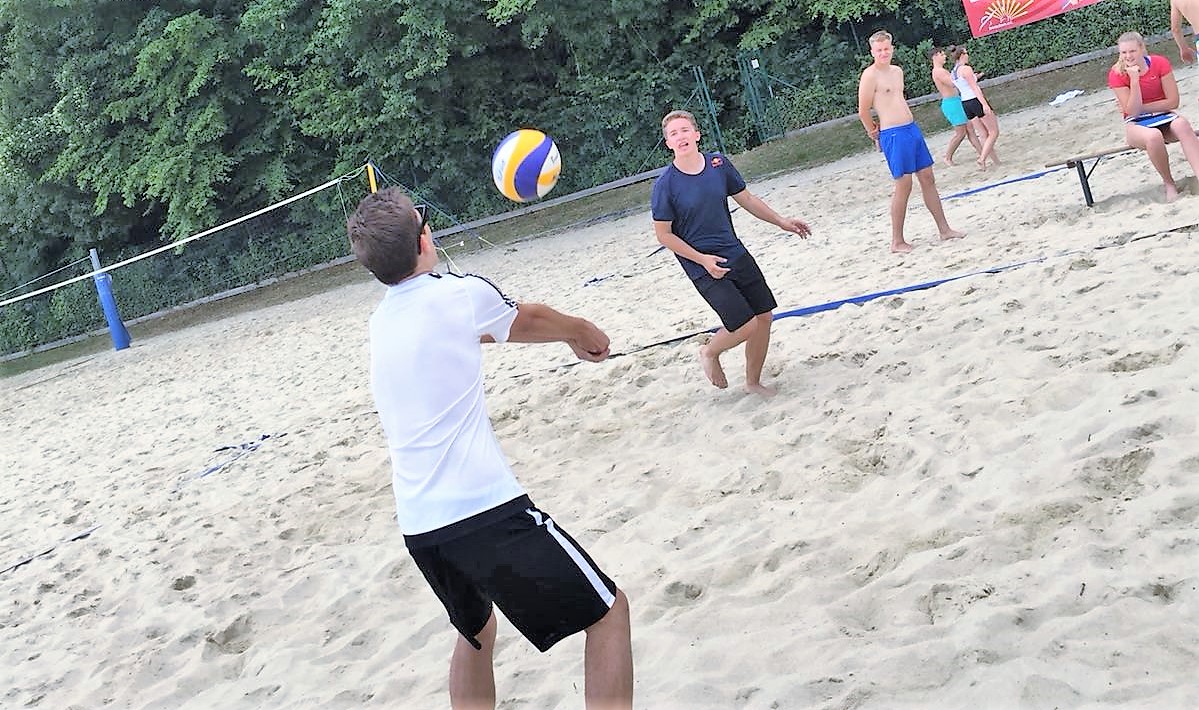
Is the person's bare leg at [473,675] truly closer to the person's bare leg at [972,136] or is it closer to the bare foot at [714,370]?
the bare foot at [714,370]

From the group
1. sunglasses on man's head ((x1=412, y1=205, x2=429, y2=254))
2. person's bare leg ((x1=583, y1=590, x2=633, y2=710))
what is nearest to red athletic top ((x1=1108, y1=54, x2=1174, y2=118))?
sunglasses on man's head ((x1=412, y1=205, x2=429, y2=254))

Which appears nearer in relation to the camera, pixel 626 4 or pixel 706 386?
pixel 706 386

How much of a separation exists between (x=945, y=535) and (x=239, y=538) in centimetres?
347

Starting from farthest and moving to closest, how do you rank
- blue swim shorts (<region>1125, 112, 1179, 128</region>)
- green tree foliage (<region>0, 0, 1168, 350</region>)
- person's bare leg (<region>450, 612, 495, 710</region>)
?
1. green tree foliage (<region>0, 0, 1168, 350</region>)
2. blue swim shorts (<region>1125, 112, 1179, 128</region>)
3. person's bare leg (<region>450, 612, 495, 710</region>)

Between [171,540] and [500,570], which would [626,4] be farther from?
[500,570]

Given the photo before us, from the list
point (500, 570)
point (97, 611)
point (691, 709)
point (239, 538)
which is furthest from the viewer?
point (239, 538)

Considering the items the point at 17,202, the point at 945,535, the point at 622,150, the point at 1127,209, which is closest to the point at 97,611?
the point at 945,535

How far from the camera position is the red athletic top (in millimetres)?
7047

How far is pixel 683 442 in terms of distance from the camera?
5.09 m

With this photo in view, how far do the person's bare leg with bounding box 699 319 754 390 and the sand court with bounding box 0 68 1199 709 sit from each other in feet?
0.48

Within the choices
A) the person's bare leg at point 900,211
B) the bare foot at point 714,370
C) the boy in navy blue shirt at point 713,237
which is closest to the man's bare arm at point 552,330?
the boy in navy blue shirt at point 713,237

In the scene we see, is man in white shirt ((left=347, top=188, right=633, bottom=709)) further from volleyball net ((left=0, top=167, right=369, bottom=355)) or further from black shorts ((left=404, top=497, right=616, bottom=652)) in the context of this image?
volleyball net ((left=0, top=167, right=369, bottom=355))

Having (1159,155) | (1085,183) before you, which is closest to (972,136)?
(1085,183)

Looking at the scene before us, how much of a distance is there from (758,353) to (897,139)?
113 inches
